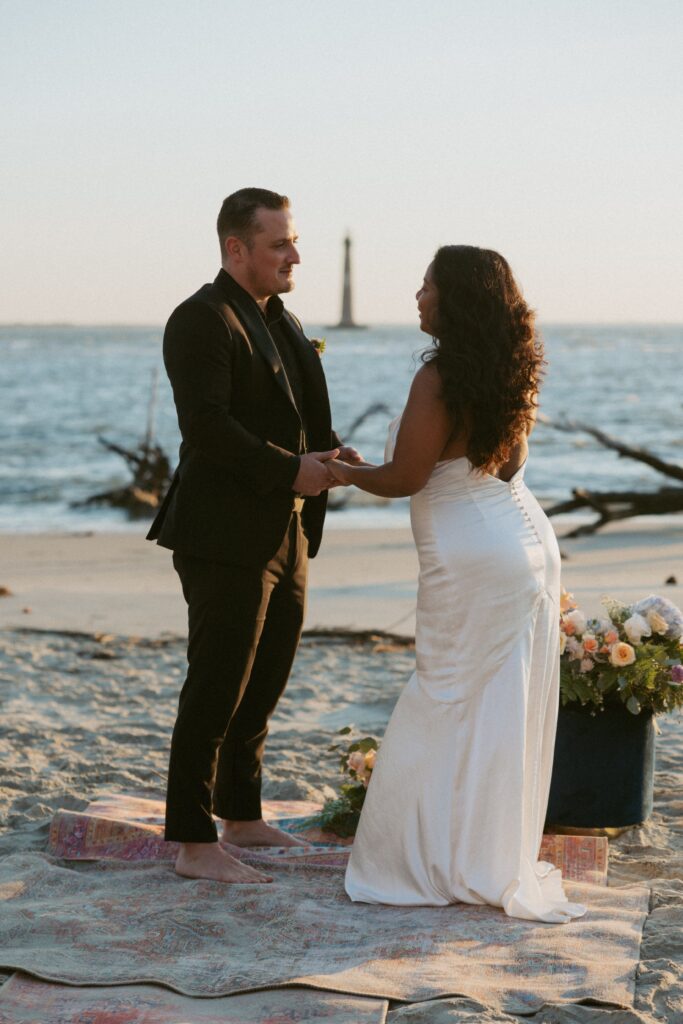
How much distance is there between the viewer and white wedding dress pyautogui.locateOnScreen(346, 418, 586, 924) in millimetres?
4086

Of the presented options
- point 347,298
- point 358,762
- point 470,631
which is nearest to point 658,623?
point 470,631

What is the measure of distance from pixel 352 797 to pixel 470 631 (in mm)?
1080

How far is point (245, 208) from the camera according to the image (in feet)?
14.1

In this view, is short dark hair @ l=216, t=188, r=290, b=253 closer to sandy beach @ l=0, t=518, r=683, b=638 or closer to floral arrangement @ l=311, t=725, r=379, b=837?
floral arrangement @ l=311, t=725, r=379, b=837

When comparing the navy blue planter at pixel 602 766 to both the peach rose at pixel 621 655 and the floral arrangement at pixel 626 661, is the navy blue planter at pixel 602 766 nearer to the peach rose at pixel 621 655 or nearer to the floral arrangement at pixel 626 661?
the floral arrangement at pixel 626 661

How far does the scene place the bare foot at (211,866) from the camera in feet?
14.2

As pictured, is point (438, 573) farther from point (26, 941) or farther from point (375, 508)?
point (375, 508)

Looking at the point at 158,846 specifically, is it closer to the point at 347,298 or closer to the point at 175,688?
the point at 175,688

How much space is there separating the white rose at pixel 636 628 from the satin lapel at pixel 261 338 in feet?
4.87

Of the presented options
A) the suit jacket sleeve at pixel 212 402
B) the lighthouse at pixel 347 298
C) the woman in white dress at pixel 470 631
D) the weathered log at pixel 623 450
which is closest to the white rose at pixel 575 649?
the woman in white dress at pixel 470 631

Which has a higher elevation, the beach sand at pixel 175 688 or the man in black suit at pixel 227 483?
the man in black suit at pixel 227 483

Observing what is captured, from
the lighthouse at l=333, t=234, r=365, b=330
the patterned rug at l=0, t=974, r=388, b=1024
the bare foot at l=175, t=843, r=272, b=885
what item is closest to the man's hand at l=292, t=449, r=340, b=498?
the bare foot at l=175, t=843, r=272, b=885

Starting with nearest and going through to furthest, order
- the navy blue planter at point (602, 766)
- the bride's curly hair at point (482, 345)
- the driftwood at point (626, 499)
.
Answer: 1. the bride's curly hair at point (482, 345)
2. the navy blue planter at point (602, 766)
3. the driftwood at point (626, 499)

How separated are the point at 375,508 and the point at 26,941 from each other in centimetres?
1253
